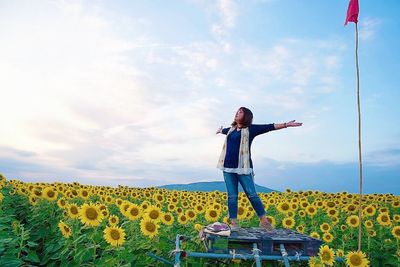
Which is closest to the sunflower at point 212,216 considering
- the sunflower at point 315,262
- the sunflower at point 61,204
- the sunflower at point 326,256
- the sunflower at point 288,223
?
the sunflower at point 288,223

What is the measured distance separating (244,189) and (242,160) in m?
0.52

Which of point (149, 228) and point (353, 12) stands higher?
point (353, 12)

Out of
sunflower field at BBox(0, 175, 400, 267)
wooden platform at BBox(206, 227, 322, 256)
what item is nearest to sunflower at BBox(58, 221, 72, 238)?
sunflower field at BBox(0, 175, 400, 267)

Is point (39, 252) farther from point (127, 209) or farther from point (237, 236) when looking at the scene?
point (237, 236)

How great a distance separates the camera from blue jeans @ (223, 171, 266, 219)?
8.03 meters

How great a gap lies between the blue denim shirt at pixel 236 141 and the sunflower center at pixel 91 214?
2.40 metres

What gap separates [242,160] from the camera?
809cm

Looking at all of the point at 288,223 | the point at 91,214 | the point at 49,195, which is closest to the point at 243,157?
the point at 91,214

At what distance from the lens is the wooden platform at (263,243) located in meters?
6.66

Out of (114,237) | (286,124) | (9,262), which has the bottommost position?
(9,262)

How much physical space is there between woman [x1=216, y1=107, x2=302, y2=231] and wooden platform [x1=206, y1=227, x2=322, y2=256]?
95 cm

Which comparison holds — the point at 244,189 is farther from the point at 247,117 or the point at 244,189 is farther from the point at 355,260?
the point at 355,260

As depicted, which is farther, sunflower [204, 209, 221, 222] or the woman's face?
sunflower [204, 209, 221, 222]

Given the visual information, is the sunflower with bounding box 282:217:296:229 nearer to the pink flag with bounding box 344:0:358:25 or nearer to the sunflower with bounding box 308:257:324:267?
the sunflower with bounding box 308:257:324:267
